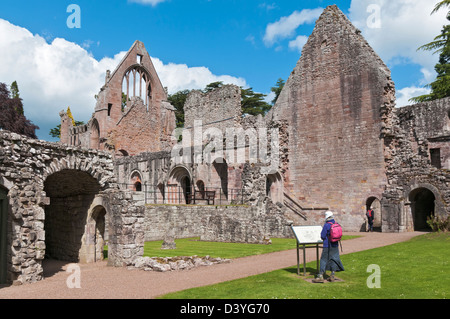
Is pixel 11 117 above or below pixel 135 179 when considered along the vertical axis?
above

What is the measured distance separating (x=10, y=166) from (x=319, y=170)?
1810 centimetres

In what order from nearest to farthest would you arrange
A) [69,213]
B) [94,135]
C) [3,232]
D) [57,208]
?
1. [3,232]
2. [69,213]
3. [57,208]
4. [94,135]

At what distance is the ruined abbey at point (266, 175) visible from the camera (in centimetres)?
971

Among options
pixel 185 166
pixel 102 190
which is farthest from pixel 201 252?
pixel 185 166

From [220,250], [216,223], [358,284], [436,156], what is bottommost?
[220,250]

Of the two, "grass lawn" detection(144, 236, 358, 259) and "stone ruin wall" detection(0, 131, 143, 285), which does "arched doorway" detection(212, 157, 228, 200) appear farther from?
"stone ruin wall" detection(0, 131, 143, 285)

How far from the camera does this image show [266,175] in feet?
77.8

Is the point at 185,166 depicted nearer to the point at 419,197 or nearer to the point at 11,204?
the point at 419,197

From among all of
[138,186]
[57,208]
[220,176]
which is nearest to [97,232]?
[57,208]

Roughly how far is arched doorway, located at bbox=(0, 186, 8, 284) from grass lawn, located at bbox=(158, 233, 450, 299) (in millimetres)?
4386

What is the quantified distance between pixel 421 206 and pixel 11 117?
2977 cm

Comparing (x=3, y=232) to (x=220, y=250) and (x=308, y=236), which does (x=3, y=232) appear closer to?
(x=308, y=236)

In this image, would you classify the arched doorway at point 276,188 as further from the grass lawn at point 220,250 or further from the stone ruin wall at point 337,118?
the grass lawn at point 220,250
